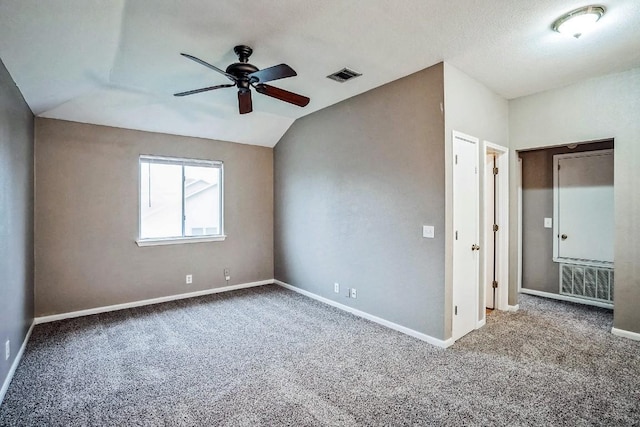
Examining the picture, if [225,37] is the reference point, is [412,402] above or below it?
below

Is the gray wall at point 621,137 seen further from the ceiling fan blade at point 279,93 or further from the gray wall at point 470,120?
the ceiling fan blade at point 279,93

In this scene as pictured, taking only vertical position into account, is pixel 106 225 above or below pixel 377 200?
below

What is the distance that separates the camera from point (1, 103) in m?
2.36

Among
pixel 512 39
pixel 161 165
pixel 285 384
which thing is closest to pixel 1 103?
pixel 161 165

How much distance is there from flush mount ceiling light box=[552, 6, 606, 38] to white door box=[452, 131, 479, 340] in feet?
3.56

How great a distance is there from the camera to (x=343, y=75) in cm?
334

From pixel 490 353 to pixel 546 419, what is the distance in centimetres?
Answer: 93

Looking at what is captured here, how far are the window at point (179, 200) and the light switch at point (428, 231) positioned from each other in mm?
3230

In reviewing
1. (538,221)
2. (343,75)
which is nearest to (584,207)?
(538,221)

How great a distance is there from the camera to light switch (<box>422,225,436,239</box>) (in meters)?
3.14

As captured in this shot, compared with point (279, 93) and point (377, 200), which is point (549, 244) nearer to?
point (377, 200)

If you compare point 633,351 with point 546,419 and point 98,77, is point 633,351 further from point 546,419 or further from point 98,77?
point 98,77

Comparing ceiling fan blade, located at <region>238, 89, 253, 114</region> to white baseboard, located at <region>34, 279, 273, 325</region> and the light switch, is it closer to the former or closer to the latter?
the light switch

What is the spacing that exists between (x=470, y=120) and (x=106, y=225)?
4599 mm
